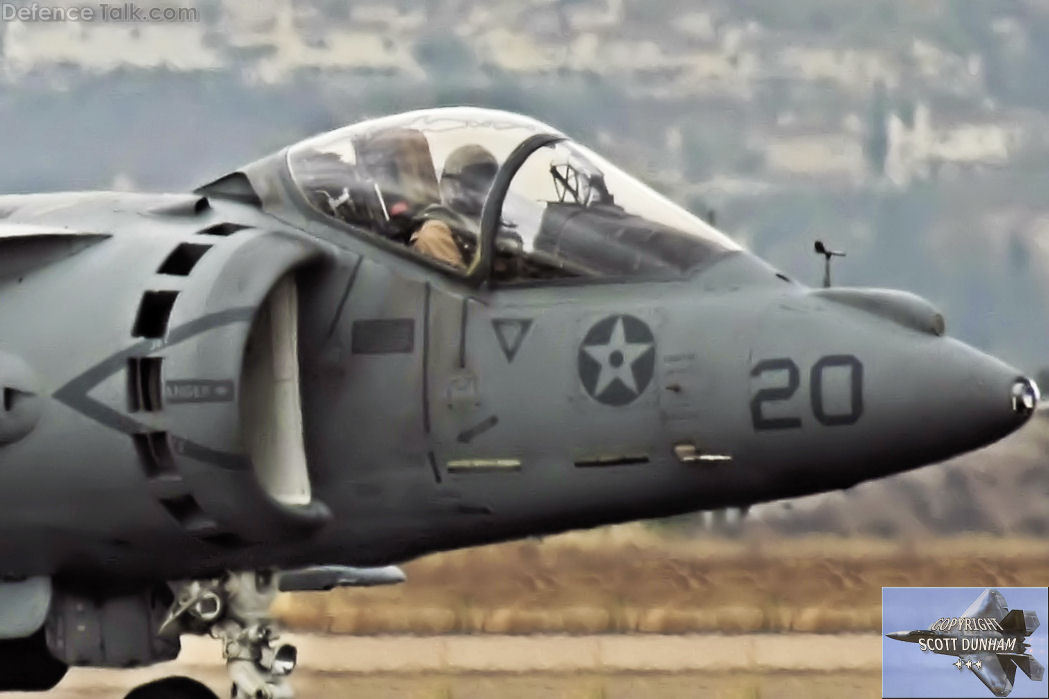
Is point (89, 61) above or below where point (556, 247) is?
above

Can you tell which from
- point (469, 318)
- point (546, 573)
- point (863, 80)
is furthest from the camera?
point (863, 80)

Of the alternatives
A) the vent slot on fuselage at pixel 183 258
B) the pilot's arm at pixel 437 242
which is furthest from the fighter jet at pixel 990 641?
the vent slot on fuselage at pixel 183 258

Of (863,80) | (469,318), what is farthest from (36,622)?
(863,80)

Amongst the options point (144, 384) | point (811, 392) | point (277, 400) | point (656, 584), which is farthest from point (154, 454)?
point (656, 584)

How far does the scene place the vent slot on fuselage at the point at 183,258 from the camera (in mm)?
9117

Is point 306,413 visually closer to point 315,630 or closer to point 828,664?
point 828,664

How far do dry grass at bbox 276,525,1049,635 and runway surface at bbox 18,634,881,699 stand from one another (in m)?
0.15

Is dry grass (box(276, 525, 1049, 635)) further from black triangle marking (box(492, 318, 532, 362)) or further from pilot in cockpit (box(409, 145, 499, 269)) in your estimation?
black triangle marking (box(492, 318, 532, 362))

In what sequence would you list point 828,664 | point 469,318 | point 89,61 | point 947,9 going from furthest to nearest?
point 947,9 < point 89,61 < point 828,664 < point 469,318

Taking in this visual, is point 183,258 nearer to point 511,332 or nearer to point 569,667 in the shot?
point 511,332

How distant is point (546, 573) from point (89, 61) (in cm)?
834

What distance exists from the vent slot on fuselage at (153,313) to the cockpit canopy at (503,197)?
808 mm

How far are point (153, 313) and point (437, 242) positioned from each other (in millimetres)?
1119

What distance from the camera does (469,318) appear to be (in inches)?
355
